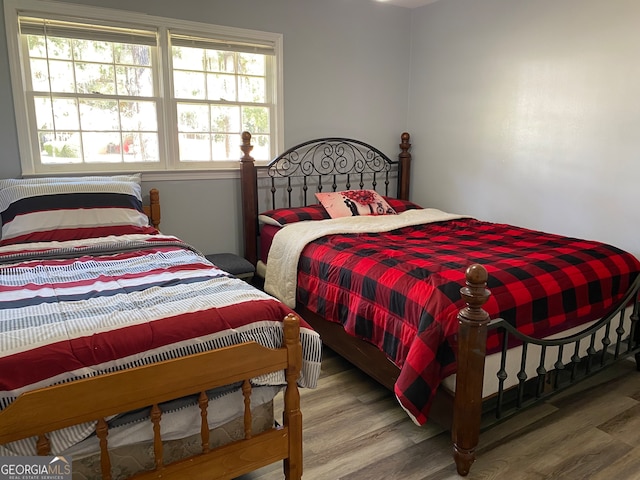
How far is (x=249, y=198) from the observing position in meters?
3.53

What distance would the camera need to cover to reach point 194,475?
4.63ft

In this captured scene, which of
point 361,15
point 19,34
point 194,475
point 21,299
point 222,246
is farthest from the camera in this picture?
point 361,15

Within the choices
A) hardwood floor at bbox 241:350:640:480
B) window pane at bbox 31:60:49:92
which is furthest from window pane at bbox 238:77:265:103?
hardwood floor at bbox 241:350:640:480

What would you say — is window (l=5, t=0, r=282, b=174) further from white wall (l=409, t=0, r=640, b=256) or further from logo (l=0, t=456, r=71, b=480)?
logo (l=0, t=456, r=71, b=480)

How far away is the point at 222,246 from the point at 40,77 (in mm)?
1641

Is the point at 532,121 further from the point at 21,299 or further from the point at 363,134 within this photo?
the point at 21,299

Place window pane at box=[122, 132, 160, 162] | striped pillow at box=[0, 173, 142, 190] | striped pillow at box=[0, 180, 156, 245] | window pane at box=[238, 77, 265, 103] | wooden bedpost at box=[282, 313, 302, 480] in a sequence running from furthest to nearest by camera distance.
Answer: window pane at box=[238, 77, 265, 103], window pane at box=[122, 132, 160, 162], striped pillow at box=[0, 173, 142, 190], striped pillow at box=[0, 180, 156, 245], wooden bedpost at box=[282, 313, 302, 480]

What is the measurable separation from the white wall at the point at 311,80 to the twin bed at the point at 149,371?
1.48 metres

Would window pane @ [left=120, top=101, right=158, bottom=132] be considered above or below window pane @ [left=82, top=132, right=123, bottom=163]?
above

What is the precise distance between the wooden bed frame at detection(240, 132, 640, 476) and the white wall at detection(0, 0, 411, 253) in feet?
0.58

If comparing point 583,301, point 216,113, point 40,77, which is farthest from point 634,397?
point 40,77

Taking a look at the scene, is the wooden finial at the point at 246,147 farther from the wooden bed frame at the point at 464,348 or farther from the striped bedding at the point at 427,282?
the striped bedding at the point at 427,282

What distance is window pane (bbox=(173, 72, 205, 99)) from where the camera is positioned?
3.31 metres

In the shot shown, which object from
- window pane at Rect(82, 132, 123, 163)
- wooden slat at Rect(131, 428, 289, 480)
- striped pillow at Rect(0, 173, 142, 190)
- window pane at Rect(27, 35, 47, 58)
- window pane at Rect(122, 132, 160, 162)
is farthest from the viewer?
window pane at Rect(122, 132, 160, 162)
